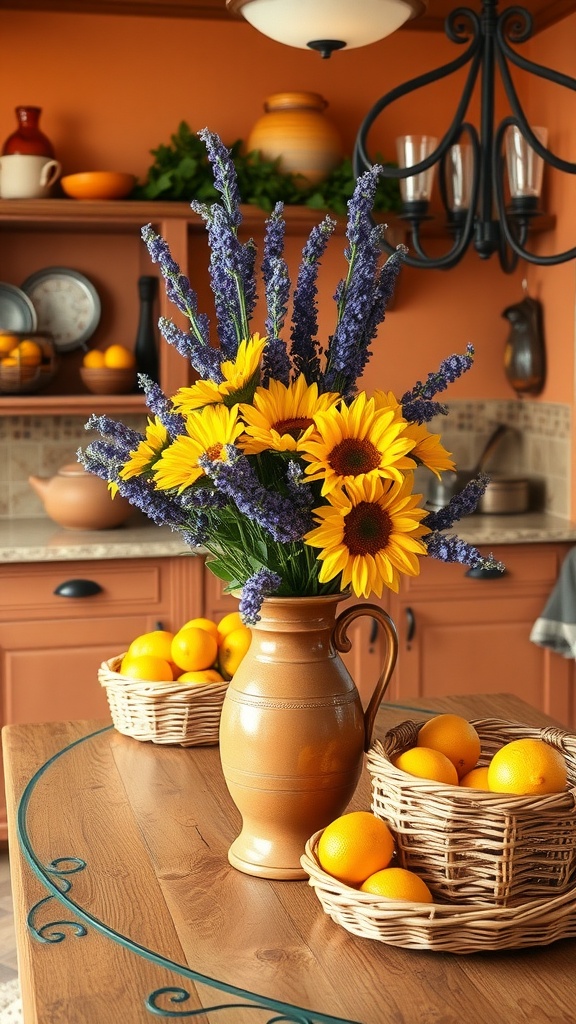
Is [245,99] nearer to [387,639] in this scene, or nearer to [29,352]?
[29,352]

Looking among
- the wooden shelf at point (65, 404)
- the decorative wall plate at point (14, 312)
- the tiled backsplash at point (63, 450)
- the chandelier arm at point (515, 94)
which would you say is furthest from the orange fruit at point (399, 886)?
the decorative wall plate at point (14, 312)

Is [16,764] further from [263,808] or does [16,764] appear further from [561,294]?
[561,294]

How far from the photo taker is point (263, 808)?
4.11 ft

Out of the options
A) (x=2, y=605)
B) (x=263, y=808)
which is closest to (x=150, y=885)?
(x=263, y=808)

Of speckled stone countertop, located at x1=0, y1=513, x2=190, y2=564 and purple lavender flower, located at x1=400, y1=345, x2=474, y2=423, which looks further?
speckled stone countertop, located at x1=0, y1=513, x2=190, y2=564

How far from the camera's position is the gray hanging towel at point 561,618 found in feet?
11.2

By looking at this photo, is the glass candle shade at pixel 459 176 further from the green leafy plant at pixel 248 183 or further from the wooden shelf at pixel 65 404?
the wooden shelf at pixel 65 404

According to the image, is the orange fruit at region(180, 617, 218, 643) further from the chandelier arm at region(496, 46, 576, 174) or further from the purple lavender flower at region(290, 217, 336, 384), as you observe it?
the chandelier arm at region(496, 46, 576, 174)

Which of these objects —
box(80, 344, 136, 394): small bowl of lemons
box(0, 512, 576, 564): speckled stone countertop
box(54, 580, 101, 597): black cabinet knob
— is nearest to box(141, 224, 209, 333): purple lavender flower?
box(0, 512, 576, 564): speckled stone countertop

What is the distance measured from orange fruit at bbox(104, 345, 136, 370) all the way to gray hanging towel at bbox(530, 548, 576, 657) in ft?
4.70

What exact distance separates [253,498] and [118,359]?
8.27ft

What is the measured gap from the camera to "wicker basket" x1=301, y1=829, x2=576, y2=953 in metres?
1.07

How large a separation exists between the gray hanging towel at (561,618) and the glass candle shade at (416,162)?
1133mm

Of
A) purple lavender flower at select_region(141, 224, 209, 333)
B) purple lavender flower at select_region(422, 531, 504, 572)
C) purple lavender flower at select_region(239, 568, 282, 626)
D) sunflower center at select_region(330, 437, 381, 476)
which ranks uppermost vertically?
purple lavender flower at select_region(141, 224, 209, 333)
